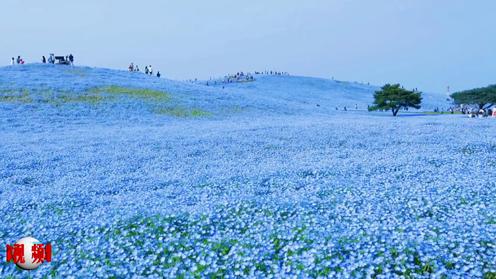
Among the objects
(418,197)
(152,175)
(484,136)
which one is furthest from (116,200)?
(484,136)

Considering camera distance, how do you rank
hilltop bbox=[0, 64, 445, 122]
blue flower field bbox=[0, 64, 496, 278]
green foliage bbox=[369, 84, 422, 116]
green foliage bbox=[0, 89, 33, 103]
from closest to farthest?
blue flower field bbox=[0, 64, 496, 278] < hilltop bbox=[0, 64, 445, 122] < green foliage bbox=[0, 89, 33, 103] < green foliage bbox=[369, 84, 422, 116]

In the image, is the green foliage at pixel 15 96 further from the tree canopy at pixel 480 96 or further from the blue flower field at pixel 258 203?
the tree canopy at pixel 480 96

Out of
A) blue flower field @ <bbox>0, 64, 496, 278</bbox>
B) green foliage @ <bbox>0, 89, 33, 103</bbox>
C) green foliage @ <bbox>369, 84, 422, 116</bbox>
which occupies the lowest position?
blue flower field @ <bbox>0, 64, 496, 278</bbox>

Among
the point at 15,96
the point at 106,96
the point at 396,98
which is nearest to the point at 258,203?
the point at 106,96

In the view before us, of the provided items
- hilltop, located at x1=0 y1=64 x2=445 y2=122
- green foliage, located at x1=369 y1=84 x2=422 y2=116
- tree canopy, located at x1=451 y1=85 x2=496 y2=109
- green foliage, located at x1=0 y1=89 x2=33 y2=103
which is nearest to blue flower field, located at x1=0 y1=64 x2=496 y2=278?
hilltop, located at x1=0 y1=64 x2=445 y2=122

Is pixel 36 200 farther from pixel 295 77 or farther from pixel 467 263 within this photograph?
pixel 295 77

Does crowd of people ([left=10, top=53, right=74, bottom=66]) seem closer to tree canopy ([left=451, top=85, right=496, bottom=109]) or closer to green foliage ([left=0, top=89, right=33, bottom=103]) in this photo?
green foliage ([left=0, top=89, right=33, bottom=103])

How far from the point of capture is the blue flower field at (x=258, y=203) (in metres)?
6.15

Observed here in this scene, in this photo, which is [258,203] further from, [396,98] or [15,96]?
[396,98]

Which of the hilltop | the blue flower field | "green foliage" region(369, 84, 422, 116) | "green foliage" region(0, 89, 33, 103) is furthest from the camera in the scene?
"green foliage" region(369, 84, 422, 116)

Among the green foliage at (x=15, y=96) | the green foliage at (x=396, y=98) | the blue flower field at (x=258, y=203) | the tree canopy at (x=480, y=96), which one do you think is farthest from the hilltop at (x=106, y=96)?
the tree canopy at (x=480, y=96)

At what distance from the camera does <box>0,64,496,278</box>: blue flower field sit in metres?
6.15

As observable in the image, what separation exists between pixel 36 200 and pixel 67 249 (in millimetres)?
3533

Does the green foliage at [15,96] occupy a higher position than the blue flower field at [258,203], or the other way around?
the green foliage at [15,96]
